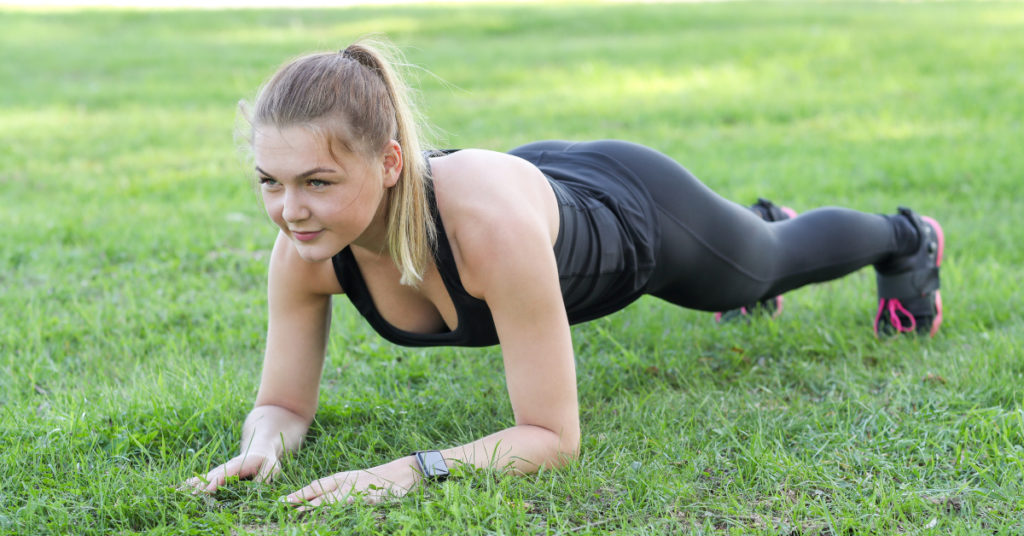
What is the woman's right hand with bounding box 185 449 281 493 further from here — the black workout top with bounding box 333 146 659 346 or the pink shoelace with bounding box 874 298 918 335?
the pink shoelace with bounding box 874 298 918 335

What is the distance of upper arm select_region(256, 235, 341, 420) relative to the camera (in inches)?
115

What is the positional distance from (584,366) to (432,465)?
3.99ft

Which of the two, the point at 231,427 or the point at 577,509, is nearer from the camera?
the point at 577,509

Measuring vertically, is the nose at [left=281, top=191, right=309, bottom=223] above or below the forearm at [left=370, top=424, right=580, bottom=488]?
above

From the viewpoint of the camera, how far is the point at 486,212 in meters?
2.61

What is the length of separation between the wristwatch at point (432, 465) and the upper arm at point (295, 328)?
0.56 meters

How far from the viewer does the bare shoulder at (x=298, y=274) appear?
9.50 feet

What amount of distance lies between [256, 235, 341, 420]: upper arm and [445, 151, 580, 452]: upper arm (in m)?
0.54

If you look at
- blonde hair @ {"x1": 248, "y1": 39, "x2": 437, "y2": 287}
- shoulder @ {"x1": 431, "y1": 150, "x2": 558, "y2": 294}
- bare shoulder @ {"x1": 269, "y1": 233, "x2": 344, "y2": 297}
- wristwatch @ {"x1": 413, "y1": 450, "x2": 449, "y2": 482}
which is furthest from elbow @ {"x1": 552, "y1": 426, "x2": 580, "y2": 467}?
bare shoulder @ {"x1": 269, "y1": 233, "x2": 344, "y2": 297}

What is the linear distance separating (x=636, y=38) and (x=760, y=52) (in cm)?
355

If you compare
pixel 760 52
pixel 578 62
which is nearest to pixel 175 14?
pixel 578 62

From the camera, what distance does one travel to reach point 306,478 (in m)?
2.87

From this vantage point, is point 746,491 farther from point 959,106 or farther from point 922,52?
point 922,52

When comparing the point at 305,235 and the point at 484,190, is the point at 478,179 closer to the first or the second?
the point at 484,190
